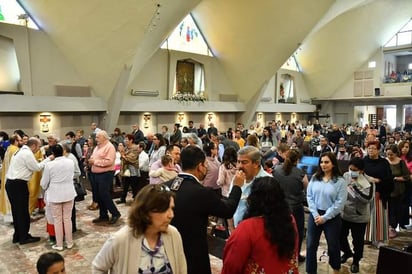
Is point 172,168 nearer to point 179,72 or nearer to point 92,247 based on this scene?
point 92,247

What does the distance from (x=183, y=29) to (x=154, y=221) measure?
50.8 ft

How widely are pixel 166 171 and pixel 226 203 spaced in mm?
2503

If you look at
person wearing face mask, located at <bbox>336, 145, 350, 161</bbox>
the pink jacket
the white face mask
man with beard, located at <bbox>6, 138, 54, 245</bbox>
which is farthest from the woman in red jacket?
person wearing face mask, located at <bbox>336, 145, 350, 161</bbox>

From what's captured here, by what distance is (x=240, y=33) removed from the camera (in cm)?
1602

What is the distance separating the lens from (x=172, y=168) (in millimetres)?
4719

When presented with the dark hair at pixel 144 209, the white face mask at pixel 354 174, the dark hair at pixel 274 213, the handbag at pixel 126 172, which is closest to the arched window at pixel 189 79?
the handbag at pixel 126 172

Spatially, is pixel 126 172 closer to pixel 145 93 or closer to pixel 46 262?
pixel 46 262

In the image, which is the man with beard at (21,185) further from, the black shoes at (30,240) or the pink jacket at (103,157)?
the pink jacket at (103,157)

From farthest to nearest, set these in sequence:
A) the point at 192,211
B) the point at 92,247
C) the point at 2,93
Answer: the point at 2,93 → the point at 92,247 → the point at 192,211

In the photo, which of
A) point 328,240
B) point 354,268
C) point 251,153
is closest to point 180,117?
point 354,268

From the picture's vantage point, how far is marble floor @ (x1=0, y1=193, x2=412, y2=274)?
407 cm

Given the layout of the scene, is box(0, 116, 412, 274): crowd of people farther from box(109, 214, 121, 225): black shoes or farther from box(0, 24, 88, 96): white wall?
box(0, 24, 88, 96): white wall

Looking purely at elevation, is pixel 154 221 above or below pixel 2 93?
below

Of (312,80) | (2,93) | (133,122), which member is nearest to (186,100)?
(133,122)
